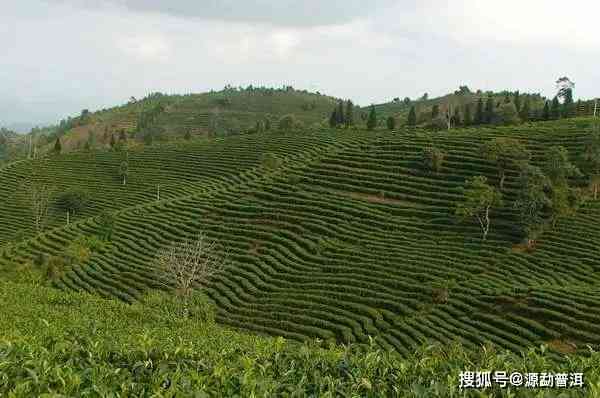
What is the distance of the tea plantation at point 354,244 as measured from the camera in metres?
31.0

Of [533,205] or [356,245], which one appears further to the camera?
[356,245]

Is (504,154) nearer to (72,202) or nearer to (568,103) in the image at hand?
(568,103)

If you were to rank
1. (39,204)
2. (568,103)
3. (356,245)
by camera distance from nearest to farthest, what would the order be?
(356,245) → (39,204) → (568,103)

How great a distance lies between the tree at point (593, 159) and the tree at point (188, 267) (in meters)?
33.2

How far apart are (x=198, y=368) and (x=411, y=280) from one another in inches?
1206

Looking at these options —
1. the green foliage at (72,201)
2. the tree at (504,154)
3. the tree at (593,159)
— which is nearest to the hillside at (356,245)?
the tree at (504,154)

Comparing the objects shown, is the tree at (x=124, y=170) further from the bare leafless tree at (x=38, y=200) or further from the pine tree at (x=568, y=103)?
the pine tree at (x=568, y=103)

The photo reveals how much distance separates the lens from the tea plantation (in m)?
31.0

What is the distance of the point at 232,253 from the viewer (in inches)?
1722

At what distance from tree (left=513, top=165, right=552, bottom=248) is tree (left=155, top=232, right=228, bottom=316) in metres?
22.8

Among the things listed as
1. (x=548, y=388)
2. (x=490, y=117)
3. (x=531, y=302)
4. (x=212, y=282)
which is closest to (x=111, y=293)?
(x=212, y=282)

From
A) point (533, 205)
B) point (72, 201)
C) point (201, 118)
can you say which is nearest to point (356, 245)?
point (533, 205)

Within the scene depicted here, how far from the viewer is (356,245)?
43.1 metres

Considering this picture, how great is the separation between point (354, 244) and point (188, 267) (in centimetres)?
1353
